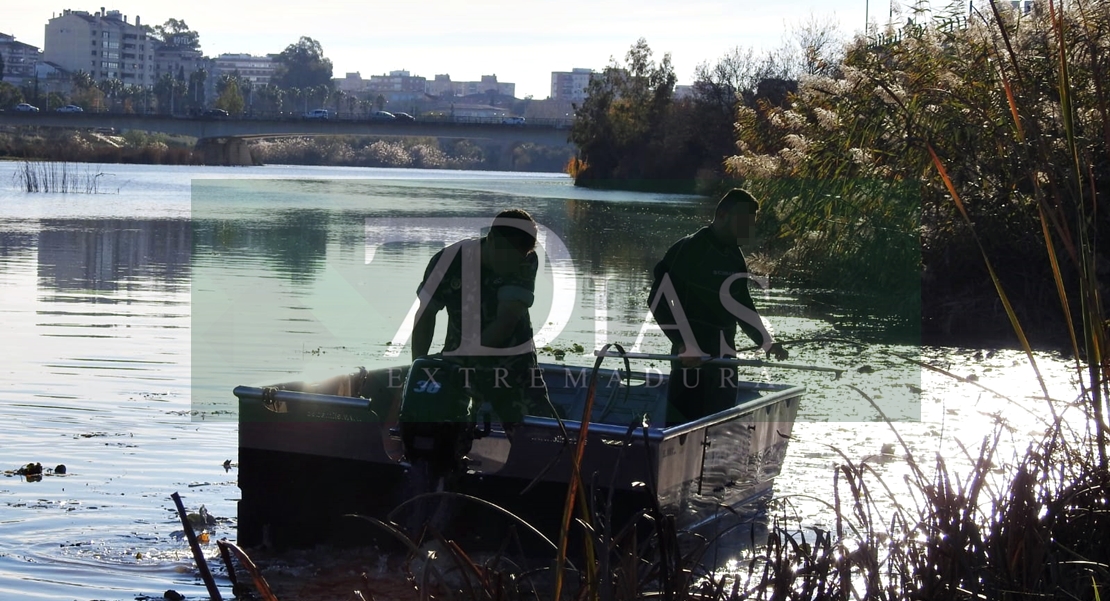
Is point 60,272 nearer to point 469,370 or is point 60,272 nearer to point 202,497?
point 202,497

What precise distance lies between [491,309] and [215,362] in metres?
Result: 6.96

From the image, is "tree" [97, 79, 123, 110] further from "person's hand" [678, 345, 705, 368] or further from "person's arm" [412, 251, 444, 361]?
"person's arm" [412, 251, 444, 361]

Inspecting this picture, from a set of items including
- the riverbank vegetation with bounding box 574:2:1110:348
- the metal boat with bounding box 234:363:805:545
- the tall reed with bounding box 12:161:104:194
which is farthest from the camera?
the tall reed with bounding box 12:161:104:194

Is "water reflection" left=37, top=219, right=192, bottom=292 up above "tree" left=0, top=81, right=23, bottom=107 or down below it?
below

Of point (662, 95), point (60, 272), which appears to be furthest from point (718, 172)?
point (60, 272)

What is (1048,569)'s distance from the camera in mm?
3814

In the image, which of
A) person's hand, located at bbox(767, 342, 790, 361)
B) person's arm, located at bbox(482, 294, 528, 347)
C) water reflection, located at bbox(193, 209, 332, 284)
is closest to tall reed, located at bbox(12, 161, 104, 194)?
water reflection, located at bbox(193, 209, 332, 284)

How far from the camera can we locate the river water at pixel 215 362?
23.0 feet

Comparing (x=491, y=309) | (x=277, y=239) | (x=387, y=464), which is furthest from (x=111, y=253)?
(x=491, y=309)

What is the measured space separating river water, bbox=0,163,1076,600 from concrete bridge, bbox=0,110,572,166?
5405 cm

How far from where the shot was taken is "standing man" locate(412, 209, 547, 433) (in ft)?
20.0

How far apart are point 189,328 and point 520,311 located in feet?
30.5

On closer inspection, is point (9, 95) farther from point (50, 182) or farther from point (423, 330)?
point (423, 330)

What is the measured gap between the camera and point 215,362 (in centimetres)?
1257
